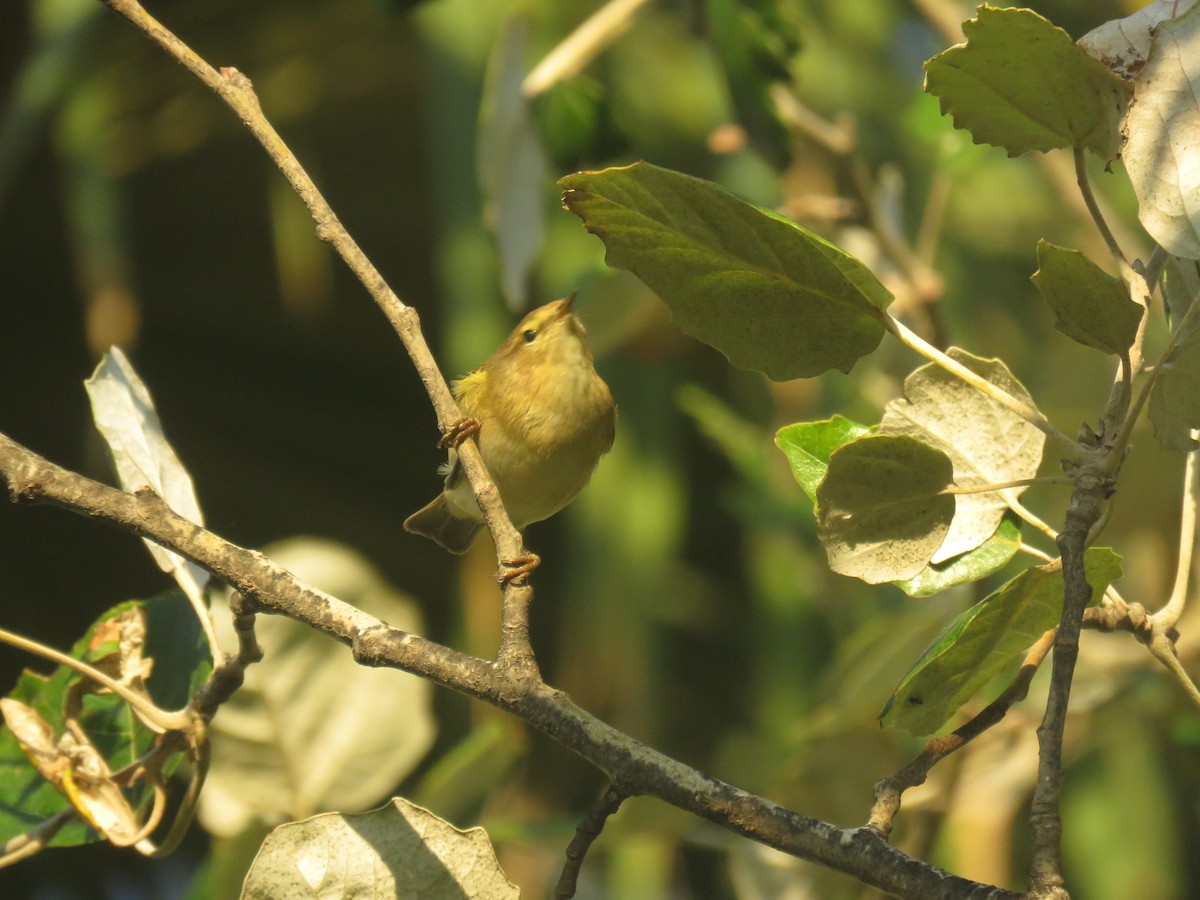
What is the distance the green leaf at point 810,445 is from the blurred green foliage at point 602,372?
0.64 metres

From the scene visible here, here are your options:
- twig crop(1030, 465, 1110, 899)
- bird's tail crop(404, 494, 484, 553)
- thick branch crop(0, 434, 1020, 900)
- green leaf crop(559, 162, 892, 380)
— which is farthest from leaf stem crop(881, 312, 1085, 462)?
bird's tail crop(404, 494, 484, 553)

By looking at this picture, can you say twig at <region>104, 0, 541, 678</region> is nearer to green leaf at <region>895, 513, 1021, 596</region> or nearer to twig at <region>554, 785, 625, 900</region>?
twig at <region>554, 785, 625, 900</region>

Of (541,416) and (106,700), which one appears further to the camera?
(541,416)

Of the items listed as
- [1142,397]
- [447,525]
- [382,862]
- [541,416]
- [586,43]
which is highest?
[586,43]

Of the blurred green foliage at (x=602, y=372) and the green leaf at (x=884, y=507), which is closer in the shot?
the green leaf at (x=884, y=507)

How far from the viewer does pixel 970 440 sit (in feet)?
3.24

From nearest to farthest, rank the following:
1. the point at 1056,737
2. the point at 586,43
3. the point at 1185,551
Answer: the point at 1056,737, the point at 1185,551, the point at 586,43

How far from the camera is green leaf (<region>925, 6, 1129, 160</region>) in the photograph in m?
0.86

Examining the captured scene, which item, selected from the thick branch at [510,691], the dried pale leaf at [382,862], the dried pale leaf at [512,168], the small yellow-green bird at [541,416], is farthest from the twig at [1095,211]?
the small yellow-green bird at [541,416]

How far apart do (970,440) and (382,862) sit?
547 mm

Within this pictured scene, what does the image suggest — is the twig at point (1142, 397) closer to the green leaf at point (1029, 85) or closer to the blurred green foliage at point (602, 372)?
the green leaf at point (1029, 85)

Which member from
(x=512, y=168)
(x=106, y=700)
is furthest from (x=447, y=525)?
(x=106, y=700)

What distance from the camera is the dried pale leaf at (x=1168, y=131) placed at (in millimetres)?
851

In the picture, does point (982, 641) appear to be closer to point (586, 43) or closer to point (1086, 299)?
point (1086, 299)
